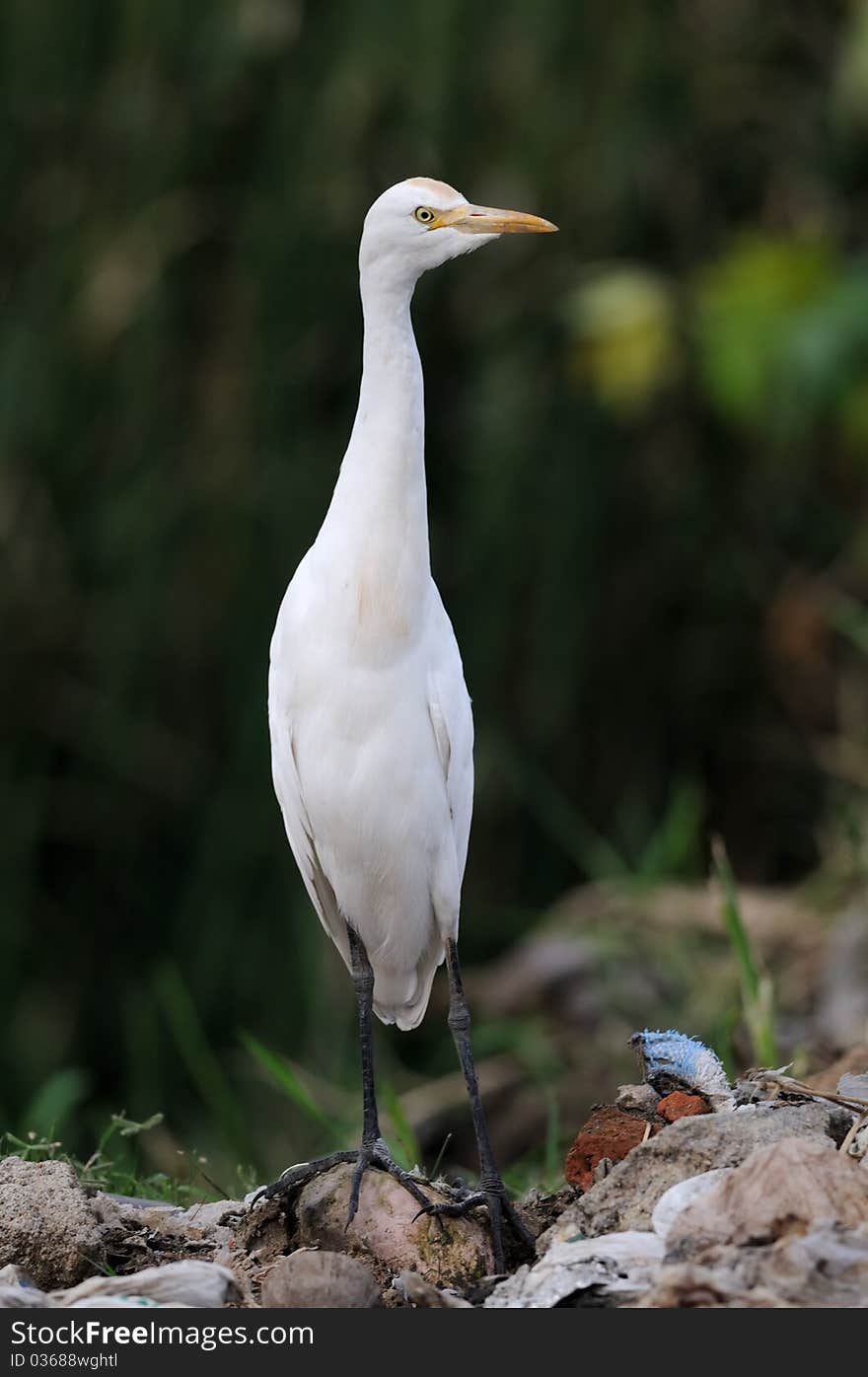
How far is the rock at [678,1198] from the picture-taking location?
2.14m

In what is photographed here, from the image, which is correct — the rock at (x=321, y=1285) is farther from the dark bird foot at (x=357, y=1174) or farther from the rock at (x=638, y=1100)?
the rock at (x=638, y=1100)

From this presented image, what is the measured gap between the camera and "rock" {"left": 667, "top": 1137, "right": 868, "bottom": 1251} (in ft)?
6.52

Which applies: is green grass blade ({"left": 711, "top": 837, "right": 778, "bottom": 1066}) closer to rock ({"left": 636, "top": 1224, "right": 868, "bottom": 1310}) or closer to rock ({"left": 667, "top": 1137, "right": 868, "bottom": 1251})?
rock ({"left": 667, "top": 1137, "right": 868, "bottom": 1251})

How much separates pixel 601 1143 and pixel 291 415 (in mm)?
3322

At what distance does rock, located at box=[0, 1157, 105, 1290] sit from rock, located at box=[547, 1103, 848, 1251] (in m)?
0.57

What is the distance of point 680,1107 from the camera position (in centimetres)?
246

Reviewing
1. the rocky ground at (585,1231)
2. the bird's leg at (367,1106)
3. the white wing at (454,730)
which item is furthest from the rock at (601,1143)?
the white wing at (454,730)

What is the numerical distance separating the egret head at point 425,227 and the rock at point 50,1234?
1321mm

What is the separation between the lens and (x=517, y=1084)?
4969mm

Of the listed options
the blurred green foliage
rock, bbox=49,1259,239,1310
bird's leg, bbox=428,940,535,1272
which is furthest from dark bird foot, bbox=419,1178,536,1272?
the blurred green foliage

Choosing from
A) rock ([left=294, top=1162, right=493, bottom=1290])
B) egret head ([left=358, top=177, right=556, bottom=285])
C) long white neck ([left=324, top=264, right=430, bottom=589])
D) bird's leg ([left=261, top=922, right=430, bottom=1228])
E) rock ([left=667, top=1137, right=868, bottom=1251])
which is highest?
egret head ([left=358, top=177, right=556, bottom=285])

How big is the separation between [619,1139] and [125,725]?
10.8 ft

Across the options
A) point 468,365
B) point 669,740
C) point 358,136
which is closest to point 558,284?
point 468,365
